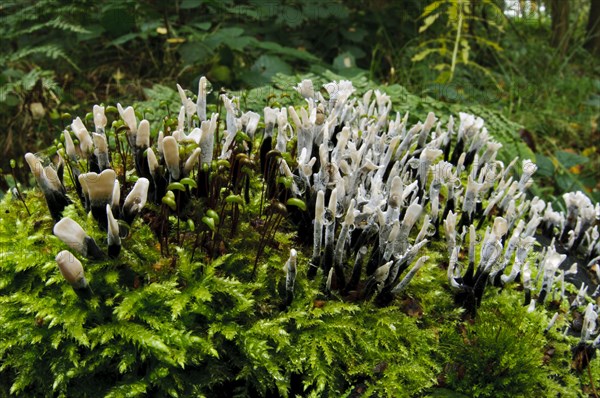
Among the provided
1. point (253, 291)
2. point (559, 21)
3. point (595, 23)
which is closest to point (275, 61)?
point (253, 291)

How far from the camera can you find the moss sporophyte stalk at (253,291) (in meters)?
1.82

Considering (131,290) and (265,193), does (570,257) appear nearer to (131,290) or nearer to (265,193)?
(265,193)

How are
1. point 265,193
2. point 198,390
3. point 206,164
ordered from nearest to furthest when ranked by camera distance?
point 198,390 < point 206,164 < point 265,193

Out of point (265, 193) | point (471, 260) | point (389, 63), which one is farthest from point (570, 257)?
point (389, 63)

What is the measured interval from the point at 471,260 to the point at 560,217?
1423 mm

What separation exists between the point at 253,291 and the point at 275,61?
138 inches

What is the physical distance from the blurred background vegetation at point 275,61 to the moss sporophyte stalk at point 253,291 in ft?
5.27

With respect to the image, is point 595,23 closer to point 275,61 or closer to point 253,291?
point 275,61

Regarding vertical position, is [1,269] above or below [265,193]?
below

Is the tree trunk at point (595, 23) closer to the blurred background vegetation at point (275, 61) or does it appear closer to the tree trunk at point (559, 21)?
the tree trunk at point (559, 21)

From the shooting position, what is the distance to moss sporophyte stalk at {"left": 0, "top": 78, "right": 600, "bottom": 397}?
5.97ft

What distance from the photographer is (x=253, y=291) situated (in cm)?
203

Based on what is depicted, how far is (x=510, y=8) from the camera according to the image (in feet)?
23.1

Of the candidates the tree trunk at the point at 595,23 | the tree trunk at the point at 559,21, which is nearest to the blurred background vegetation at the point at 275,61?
the tree trunk at the point at 559,21
